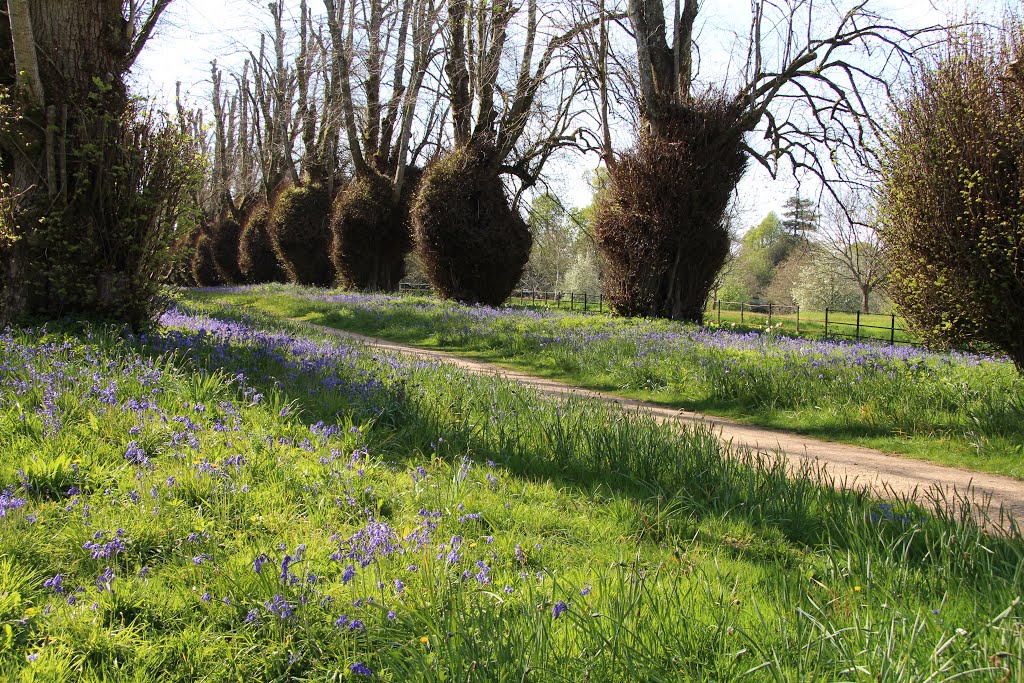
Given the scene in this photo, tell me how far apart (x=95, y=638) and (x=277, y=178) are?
4287 cm

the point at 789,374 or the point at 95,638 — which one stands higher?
the point at 789,374

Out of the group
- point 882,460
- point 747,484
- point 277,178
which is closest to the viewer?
point 747,484

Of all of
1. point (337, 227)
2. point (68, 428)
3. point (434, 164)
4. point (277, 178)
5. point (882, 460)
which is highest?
point (277, 178)

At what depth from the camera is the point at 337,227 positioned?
27.1 m

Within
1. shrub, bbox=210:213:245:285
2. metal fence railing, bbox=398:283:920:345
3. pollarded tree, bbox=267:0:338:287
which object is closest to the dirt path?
metal fence railing, bbox=398:283:920:345

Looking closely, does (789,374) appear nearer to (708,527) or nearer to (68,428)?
(708,527)

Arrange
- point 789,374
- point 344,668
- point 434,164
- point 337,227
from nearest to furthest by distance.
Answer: point 344,668 → point 789,374 → point 434,164 → point 337,227

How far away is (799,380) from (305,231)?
27961 mm

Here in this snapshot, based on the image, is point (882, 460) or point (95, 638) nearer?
point (95, 638)

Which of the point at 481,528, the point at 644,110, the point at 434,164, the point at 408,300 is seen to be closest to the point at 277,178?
the point at 434,164

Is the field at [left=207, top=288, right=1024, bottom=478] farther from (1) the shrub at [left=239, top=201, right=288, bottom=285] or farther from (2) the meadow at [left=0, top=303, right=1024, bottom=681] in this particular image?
(1) the shrub at [left=239, top=201, right=288, bottom=285]

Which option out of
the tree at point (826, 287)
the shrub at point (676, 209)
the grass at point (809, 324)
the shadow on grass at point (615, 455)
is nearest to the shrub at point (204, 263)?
the grass at point (809, 324)

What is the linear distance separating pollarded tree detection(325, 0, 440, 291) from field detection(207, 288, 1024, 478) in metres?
12.4

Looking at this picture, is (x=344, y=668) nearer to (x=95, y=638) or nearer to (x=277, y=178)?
(x=95, y=638)
